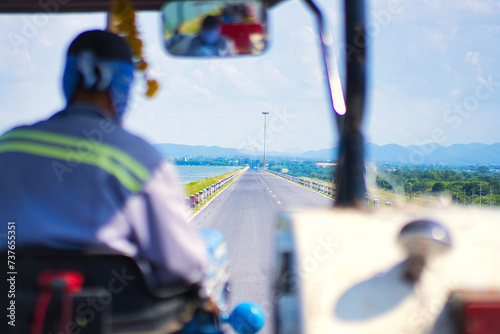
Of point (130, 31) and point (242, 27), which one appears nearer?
point (242, 27)

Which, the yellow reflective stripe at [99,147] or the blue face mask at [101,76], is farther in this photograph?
the blue face mask at [101,76]

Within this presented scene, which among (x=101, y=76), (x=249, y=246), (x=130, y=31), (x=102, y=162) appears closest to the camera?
(x=102, y=162)

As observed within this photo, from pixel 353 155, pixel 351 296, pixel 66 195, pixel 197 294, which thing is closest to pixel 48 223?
pixel 66 195

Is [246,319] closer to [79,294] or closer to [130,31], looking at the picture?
[79,294]

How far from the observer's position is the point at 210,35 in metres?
1.59

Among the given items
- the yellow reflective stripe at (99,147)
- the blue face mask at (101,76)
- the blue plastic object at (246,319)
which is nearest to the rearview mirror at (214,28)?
the blue face mask at (101,76)

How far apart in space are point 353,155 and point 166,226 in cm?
66

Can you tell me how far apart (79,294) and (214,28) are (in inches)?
37.6

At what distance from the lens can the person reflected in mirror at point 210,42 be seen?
1560 millimetres

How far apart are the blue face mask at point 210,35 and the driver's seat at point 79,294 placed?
814mm

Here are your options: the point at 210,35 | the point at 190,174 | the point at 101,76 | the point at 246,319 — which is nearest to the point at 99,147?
the point at 101,76

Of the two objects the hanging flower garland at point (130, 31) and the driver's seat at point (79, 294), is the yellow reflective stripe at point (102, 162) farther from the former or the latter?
the hanging flower garland at point (130, 31)

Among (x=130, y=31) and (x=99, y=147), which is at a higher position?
(x=130, y=31)

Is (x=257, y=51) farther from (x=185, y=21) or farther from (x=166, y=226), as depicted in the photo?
(x=166, y=226)
